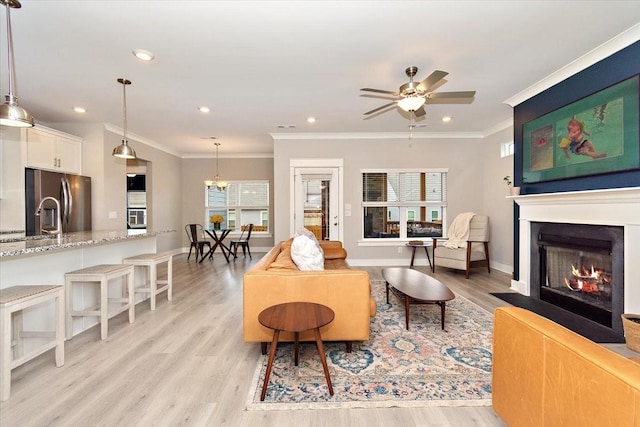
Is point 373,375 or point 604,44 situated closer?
point 373,375

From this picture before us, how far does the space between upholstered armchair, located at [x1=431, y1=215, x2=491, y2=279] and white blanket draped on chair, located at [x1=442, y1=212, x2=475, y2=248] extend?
0.07 meters

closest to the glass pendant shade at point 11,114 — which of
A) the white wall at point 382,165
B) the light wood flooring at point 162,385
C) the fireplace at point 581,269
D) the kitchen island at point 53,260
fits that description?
the kitchen island at point 53,260

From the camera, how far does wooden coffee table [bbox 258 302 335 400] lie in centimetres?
173

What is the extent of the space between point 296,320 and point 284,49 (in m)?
2.38

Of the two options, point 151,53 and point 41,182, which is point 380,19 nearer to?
point 151,53

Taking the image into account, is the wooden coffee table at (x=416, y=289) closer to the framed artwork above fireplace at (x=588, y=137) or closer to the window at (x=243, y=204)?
the framed artwork above fireplace at (x=588, y=137)

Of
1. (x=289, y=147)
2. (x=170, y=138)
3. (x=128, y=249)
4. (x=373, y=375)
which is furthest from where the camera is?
(x=170, y=138)

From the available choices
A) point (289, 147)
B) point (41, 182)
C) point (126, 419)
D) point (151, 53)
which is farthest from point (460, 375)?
point (41, 182)

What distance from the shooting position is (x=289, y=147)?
5.59 metres

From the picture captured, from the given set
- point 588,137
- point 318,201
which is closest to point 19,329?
point 318,201

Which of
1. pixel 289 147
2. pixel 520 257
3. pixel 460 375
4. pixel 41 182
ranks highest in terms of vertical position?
pixel 289 147

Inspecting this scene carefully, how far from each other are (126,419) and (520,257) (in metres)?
4.56

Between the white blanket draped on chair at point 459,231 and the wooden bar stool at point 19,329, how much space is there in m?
5.15

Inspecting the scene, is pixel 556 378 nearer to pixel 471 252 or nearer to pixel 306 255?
pixel 306 255
